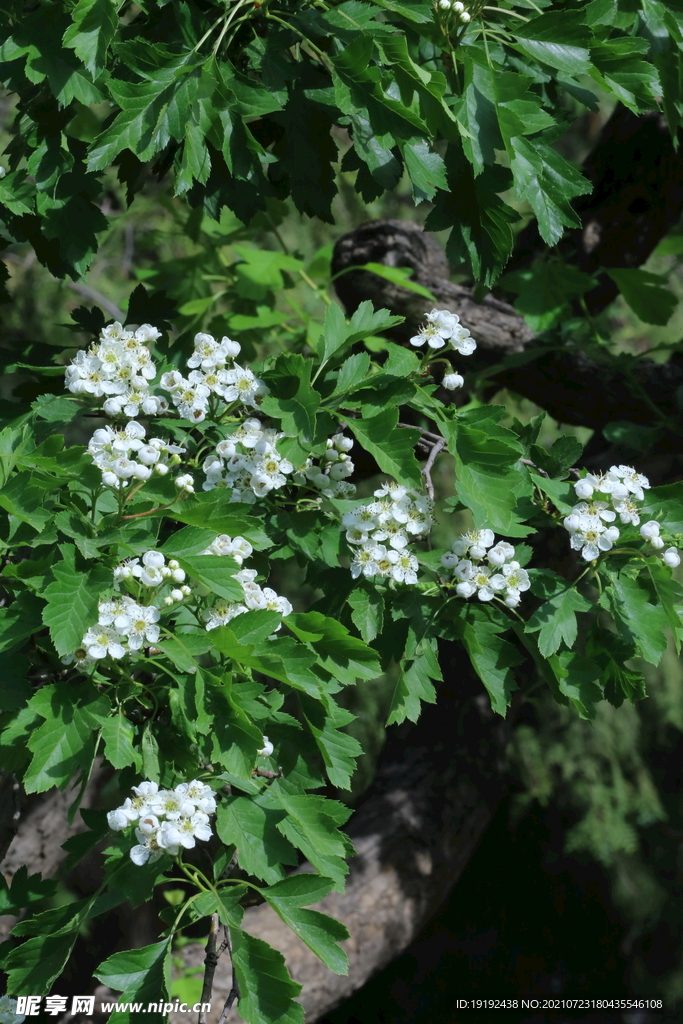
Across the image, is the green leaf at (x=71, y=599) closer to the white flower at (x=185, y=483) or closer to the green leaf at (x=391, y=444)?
the white flower at (x=185, y=483)

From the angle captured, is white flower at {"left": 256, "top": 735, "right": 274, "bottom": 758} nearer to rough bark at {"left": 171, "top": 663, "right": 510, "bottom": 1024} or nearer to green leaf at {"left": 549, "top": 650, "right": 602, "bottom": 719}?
green leaf at {"left": 549, "top": 650, "right": 602, "bottom": 719}

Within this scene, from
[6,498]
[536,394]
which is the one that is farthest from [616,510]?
[536,394]

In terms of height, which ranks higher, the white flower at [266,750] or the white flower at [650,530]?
the white flower at [650,530]

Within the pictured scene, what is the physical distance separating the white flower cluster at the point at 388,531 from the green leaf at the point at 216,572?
0.24 metres

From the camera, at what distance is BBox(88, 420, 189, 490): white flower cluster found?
104cm

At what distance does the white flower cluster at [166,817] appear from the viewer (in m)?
0.96

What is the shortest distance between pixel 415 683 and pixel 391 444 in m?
0.36

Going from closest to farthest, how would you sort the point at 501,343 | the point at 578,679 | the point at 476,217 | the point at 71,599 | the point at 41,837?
1. the point at 71,599
2. the point at 578,679
3. the point at 476,217
4. the point at 41,837
5. the point at 501,343

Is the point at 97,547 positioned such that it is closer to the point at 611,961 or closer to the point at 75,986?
the point at 75,986

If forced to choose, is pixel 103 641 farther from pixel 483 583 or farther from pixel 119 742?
pixel 483 583

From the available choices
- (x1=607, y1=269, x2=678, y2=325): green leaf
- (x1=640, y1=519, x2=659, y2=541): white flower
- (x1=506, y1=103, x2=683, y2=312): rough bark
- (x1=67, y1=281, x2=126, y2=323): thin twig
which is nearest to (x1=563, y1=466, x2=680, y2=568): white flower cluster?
(x1=640, y1=519, x2=659, y2=541): white flower

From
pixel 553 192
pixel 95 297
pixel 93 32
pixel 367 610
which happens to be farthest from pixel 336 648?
pixel 95 297

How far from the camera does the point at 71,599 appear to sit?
0.95 metres

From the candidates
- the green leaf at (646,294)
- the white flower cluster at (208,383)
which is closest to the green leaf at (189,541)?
the white flower cluster at (208,383)
